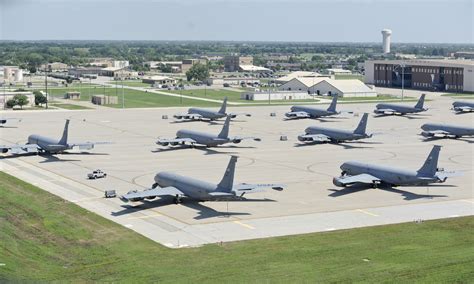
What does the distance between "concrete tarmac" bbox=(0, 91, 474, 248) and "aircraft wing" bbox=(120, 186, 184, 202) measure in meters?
1.16

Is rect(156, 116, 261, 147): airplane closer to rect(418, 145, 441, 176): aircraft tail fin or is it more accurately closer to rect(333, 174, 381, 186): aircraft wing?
rect(333, 174, 381, 186): aircraft wing

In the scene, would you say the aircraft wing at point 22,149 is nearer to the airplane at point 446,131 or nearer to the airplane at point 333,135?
the airplane at point 333,135

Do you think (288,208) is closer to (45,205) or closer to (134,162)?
(45,205)

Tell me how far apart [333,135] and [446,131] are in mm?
23384

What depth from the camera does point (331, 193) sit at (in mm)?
90312

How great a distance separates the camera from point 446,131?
143875 mm

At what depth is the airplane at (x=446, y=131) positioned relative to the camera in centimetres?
14262

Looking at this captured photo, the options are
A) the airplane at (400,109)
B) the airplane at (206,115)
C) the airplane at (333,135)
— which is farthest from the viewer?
the airplane at (400,109)

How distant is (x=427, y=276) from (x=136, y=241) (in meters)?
24.7

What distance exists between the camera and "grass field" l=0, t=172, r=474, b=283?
2274 inches

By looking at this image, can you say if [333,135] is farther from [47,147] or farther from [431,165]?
[431,165]

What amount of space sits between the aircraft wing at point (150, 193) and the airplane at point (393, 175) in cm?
1956

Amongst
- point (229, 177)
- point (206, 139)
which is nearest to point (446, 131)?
point (206, 139)

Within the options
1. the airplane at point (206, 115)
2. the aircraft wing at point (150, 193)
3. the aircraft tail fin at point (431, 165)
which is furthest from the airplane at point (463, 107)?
the aircraft wing at point (150, 193)
